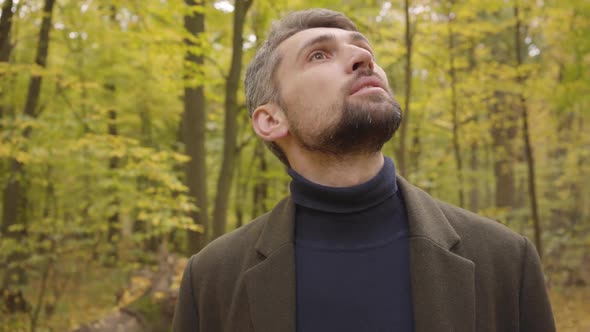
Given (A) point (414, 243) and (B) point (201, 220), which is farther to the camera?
(B) point (201, 220)

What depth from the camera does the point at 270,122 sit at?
197 cm

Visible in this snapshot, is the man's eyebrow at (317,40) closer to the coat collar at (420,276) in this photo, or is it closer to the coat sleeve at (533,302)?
the coat collar at (420,276)

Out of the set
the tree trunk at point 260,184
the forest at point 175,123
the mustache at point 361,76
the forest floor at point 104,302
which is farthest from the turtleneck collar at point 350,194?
the tree trunk at point 260,184

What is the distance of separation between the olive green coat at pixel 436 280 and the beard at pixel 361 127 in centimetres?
27

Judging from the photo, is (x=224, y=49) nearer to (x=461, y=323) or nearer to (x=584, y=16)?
(x=584, y=16)

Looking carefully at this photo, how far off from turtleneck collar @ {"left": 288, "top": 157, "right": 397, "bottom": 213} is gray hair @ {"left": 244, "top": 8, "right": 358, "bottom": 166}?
31 centimetres

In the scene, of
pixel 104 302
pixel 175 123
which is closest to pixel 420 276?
pixel 104 302

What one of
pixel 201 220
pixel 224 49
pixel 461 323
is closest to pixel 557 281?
pixel 201 220

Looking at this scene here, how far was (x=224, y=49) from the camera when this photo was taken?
420 inches

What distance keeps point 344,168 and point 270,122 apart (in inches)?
16.5

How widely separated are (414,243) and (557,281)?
1184 cm

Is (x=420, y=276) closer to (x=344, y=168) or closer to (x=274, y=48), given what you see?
(x=344, y=168)

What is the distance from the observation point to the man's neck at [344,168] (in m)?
1.79

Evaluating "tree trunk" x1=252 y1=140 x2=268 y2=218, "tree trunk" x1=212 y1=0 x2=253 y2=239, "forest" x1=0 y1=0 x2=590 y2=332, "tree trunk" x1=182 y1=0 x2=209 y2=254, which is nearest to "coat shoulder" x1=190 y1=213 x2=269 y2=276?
"forest" x1=0 y1=0 x2=590 y2=332
